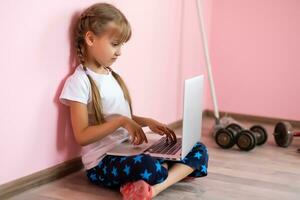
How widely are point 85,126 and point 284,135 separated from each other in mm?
1022

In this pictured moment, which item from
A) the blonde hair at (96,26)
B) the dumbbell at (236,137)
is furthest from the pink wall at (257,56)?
the blonde hair at (96,26)

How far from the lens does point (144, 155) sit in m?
1.32

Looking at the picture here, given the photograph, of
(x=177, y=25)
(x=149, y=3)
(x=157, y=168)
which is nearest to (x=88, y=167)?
(x=157, y=168)

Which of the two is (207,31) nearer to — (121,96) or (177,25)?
(177,25)

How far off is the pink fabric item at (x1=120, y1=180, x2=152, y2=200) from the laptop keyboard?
0.13m

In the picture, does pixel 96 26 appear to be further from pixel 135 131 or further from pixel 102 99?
pixel 135 131

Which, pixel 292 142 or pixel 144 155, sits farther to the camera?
pixel 292 142

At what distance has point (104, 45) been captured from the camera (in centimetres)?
141

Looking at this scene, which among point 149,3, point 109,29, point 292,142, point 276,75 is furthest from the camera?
point 276,75

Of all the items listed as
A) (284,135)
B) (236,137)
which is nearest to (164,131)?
(236,137)

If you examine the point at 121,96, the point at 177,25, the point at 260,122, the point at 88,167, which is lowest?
the point at 260,122

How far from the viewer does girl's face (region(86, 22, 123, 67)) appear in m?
1.41

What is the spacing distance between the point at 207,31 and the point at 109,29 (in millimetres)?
1295

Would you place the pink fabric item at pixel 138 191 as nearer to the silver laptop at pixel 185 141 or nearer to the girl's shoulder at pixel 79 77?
the silver laptop at pixel 185 141
